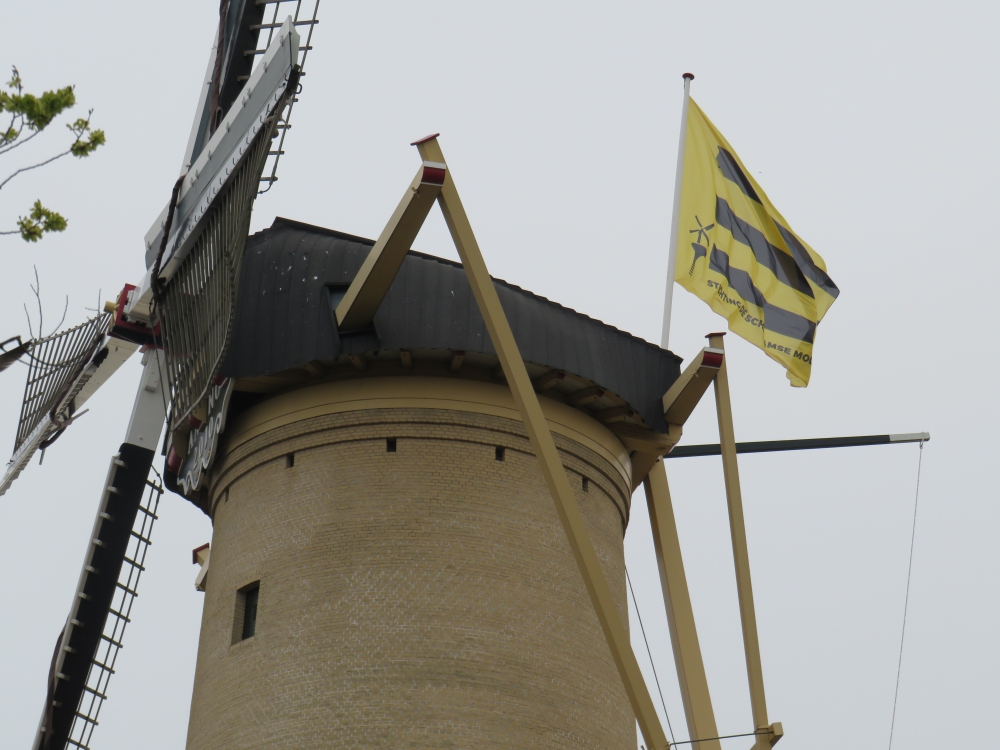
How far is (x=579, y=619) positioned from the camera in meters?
19.5

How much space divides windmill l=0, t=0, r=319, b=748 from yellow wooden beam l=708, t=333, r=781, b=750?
720 centimetres

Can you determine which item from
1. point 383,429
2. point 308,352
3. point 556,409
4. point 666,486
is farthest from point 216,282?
point 666,486

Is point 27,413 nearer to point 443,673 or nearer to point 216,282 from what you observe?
point 216,282

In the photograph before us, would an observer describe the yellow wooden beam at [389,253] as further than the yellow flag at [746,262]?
No

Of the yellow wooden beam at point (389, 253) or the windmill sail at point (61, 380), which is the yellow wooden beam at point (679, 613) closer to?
the yellow wooden beam at point (389, 253)

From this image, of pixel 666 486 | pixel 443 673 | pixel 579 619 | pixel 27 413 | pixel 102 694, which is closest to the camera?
pixel 443 673

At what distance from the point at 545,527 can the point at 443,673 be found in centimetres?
273

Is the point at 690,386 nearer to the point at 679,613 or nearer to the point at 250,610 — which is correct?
the point at 679,613

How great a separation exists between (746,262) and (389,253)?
22.2 ft

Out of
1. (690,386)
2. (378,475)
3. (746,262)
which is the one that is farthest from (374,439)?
(746,262)

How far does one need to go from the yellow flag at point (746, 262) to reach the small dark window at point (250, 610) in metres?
8.06

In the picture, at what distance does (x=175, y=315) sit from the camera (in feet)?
67.6

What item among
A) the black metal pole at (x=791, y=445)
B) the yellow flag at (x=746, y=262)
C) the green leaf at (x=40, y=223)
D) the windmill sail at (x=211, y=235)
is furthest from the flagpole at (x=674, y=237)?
the green leaf at (x=40, y=223)

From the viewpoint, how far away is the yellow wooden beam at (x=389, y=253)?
1802 cm
